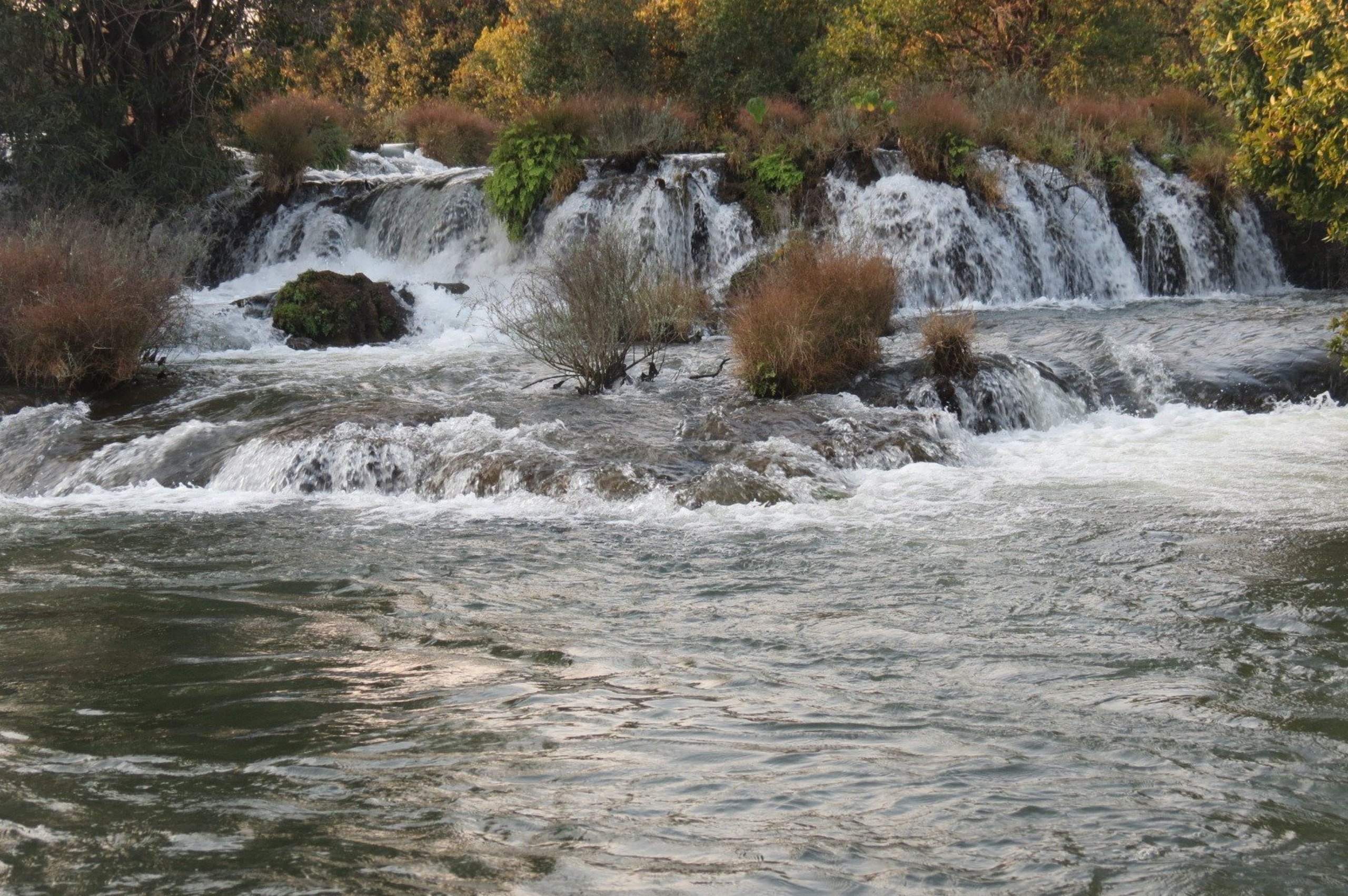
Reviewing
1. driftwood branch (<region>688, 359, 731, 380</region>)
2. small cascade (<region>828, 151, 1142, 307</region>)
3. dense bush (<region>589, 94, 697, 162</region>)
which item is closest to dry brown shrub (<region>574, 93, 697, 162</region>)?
dense bush (<region>589, 94, 697, 162</region>)

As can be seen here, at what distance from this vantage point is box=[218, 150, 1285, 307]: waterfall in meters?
16.8

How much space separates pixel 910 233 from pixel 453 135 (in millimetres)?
11150

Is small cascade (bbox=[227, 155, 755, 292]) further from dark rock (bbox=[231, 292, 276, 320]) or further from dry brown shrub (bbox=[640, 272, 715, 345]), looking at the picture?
dark rock (bbox=[231, 292, 276, 320])

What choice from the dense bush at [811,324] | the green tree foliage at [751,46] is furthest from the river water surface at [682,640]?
the green tree foliage at [751,46]

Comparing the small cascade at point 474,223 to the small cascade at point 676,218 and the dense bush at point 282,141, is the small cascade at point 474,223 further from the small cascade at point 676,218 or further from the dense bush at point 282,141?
the dense bush at point 282,141

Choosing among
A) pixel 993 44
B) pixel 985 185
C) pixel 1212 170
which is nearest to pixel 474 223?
pixel 985 185

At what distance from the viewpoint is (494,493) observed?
8836 millimetres

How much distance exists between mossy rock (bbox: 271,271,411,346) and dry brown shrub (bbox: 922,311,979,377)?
6705mm

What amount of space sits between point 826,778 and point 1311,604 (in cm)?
307

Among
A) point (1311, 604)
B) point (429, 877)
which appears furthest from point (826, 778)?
point (1311, 604)

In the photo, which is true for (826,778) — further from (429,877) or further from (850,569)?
(850,569)

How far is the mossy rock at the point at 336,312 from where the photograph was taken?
1466 cm

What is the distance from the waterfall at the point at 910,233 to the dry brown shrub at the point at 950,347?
4800 mm

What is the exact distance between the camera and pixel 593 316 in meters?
11.4
